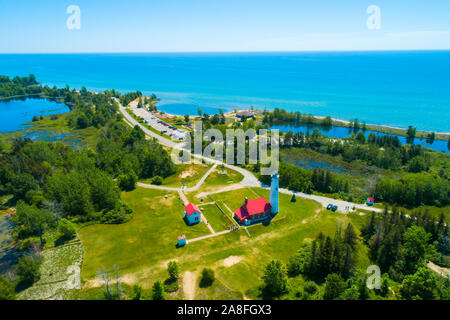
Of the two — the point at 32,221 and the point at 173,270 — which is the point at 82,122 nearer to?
the point at 32,221

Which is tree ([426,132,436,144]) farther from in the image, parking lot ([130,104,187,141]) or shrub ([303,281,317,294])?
shrub ([303,281,317,294])

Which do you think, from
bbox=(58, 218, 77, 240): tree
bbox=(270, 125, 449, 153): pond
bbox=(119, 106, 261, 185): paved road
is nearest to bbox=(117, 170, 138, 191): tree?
bbox=(58, 218, 77, 240): tree

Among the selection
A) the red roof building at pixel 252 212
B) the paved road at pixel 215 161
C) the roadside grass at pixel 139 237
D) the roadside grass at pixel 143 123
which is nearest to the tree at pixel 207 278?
the roadside grass at pixel 139 237

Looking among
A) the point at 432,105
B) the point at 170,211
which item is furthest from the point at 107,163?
the point at 432,105

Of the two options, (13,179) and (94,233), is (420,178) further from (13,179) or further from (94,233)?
(13,179)

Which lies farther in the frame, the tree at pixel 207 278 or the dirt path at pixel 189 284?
the tree at pixel 207 278

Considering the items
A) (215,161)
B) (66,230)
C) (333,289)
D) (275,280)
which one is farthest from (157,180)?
(333,289)

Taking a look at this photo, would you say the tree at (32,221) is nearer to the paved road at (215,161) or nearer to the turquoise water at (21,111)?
the paved road at (215,161)

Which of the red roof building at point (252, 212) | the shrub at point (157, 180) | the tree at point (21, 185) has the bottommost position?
the red roof building at point (252, 212)
